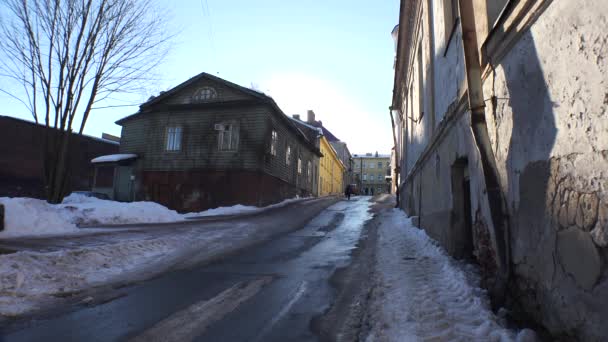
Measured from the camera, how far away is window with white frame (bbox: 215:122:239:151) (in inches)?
820

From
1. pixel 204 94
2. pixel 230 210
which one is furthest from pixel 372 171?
pixel 230 210

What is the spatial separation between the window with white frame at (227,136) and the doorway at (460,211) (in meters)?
16.5

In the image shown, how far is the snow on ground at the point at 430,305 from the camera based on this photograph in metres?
2.91

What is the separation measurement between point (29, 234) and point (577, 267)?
1091 cm

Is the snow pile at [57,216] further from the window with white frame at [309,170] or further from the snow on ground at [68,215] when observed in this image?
→ the window with white frame at [309,170]

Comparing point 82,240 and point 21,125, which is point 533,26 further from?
point 21,125

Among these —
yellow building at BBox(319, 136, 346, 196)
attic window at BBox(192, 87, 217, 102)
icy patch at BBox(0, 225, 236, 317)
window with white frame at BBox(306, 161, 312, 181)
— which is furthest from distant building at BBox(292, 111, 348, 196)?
icy patch at BBox(0, 225, 236, 317)

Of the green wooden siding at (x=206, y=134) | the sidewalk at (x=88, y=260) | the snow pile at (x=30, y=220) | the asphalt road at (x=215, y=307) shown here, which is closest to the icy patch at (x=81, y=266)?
the sidewalk at (x=88, y=260)

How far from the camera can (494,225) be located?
3416 millimetres

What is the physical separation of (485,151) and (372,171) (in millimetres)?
84367

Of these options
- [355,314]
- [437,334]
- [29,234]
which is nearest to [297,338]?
[355,314]

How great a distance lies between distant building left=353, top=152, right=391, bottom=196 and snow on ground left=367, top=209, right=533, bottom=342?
78.9 meters

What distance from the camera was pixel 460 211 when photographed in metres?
5.46

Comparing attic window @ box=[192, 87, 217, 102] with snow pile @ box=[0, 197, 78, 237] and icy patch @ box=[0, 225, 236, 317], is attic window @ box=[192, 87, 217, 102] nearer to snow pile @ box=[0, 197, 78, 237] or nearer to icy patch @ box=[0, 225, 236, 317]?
snow pile @ box=[0, 197, 78, 237]
